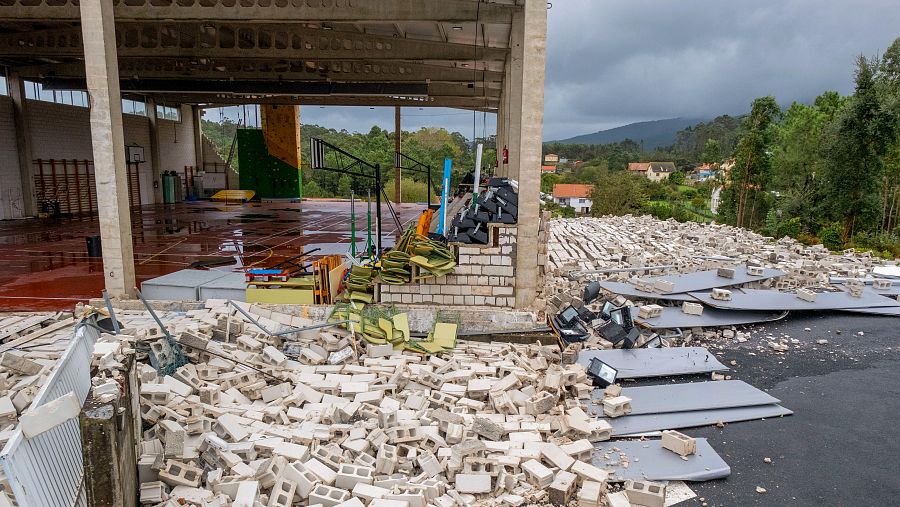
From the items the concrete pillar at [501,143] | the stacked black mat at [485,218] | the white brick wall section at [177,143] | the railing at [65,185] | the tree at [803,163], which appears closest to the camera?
the stacked black mat at [485,218]

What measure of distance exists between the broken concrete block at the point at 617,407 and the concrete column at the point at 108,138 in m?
7.99

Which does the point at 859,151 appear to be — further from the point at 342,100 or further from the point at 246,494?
the point at 246,494

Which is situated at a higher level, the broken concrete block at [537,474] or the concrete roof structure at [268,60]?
the concrete roof structure at [268,60]

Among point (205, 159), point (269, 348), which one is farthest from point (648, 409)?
point (205, 159)

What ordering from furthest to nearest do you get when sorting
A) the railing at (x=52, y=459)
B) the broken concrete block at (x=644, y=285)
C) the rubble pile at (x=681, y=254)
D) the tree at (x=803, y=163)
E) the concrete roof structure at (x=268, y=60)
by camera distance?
the tree at (x=803, y=163)
the rubble pile at (x=681, y=254)
the broken concrete block at (x=644, y=285)
the concrete roof structure at (x=268, y=60)
the railing at (x=52, y=459)

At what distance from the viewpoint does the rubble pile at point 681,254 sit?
41.5ft

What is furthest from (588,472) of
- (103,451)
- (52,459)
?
(52,459)

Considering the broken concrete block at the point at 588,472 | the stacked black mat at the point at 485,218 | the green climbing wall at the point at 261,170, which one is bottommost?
the broken concrete block at the point at 588,472

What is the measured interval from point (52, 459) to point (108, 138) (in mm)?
6590

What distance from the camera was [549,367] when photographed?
26.0 ft

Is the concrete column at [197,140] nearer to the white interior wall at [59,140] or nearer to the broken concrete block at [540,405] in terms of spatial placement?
the white interior wall at [59,140]

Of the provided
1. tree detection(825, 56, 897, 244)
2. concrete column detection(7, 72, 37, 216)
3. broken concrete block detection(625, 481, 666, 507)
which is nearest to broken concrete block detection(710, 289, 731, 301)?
broken concrete block detection(625, 481, 666, 507)

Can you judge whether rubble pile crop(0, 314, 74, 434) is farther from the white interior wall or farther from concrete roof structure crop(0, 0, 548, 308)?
the white interior wall

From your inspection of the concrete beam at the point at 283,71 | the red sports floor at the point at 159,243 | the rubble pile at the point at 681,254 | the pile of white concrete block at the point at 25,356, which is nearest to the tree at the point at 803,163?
Answer: the rubble pile at the point at 681,254
